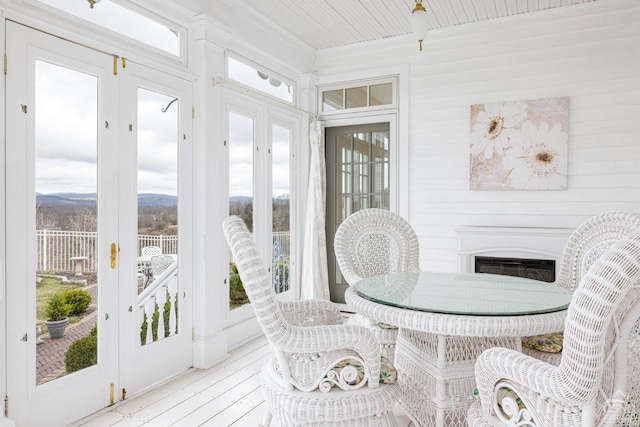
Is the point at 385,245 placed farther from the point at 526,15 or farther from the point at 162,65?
the point at 526,15

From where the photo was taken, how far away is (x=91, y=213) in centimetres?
251

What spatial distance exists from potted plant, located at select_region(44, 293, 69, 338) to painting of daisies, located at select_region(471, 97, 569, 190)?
3.50 meters

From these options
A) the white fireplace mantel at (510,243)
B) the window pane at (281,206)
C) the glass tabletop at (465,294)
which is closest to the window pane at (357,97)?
the window pane at (281,206)

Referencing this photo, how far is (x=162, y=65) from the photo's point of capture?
2947mm

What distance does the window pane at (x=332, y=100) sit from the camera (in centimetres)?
489

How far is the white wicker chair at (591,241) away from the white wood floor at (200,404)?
139cm

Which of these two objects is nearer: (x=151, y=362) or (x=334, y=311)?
(x=334, y=311)

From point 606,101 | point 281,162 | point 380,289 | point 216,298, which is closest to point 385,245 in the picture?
point 380,289

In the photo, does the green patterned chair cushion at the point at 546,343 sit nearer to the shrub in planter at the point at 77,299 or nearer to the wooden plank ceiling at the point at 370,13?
the shrub in planter at the point at 77,299

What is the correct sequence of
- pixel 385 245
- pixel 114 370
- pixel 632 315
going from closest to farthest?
1. pixel 632 315
2. pixel 114 370
3. pixel 385 245

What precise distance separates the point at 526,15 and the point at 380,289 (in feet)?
10.5

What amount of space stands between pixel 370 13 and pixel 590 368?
11.8ft

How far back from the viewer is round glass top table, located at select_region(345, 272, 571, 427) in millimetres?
1737

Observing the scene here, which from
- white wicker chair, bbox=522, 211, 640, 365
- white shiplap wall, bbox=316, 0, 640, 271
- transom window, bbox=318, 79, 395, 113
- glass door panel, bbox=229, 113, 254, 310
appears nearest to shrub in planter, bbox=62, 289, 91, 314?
glass door panel, bbox=229, 113, 254, 310
